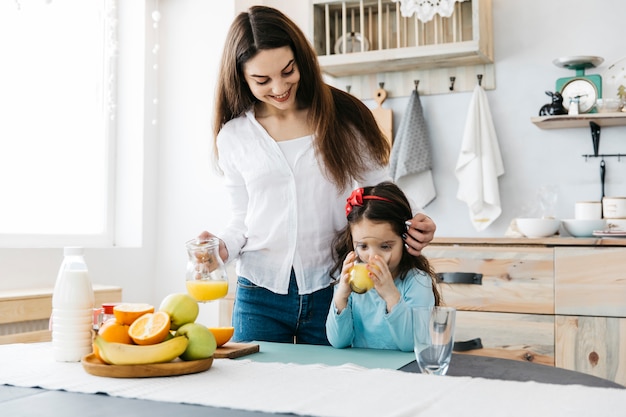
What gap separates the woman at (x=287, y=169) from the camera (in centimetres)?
182

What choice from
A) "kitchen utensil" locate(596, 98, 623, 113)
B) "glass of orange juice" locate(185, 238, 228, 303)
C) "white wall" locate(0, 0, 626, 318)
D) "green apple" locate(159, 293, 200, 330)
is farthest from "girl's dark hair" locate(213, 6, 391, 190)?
"kitchen utensil" locate(596, 98, 623, 113)

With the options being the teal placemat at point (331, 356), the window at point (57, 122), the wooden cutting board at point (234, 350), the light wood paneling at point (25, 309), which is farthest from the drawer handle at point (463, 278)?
the window at point (57, 122)

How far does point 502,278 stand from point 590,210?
0.55 m

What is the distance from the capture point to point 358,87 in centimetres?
380

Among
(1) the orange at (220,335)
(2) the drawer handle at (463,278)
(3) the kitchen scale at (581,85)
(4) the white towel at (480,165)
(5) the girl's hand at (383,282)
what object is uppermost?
(3) the kitchen scale at (581,85)

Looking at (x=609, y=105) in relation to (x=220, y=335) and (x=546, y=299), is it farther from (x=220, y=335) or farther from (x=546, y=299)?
(x=220, y=335)

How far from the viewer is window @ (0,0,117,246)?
3.29 m

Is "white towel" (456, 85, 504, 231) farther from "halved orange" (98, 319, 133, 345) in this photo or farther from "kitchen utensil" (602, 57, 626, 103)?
"halved orange" (98, 319, 133, 345)

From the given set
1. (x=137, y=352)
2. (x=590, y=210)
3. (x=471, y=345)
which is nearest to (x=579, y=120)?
(x=590, y=210)

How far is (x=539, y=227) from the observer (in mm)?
3113

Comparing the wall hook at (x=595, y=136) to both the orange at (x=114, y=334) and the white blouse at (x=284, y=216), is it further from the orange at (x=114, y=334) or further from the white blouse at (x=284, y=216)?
the orange at (x=114, y=334)

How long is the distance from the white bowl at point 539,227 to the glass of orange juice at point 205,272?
1.97 m

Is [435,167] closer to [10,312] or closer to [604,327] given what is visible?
[604,327]

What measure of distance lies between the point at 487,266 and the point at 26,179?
210 cm
